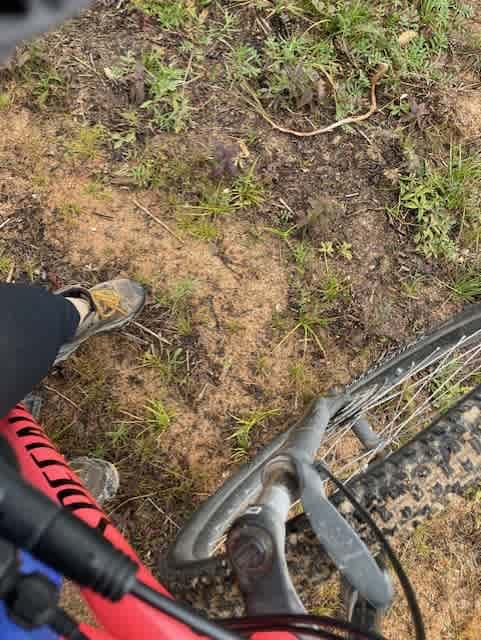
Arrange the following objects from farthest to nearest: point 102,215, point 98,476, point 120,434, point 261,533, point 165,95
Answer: point 165,95 < point 102,215 < point 120,434 < point 98,476 < point 261,533

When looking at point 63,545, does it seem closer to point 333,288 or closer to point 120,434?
point 120,434

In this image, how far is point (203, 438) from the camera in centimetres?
227

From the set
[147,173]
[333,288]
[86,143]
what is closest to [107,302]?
[147,173]

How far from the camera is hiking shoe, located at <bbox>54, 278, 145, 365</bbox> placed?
2.12m

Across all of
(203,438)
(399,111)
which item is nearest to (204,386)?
(203,438)

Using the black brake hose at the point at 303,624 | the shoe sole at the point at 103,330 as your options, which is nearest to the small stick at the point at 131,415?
the shoe sole at the point at 103,330

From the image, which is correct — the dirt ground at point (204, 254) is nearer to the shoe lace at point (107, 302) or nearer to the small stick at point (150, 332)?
the small stick at point (150, 332)

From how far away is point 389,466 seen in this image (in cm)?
135

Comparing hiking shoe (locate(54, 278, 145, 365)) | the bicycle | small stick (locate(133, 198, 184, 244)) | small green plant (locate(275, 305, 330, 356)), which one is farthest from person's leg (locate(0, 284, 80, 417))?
small green plant (locate(275, 305, 330, 356))

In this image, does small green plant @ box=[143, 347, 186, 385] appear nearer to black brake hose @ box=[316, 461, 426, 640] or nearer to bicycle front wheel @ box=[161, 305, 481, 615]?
bicycle front wheel @ box=[161, 305, 481, 615]

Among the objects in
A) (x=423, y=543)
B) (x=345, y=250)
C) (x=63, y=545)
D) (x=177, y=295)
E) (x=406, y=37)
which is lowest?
(x=423, y=543)

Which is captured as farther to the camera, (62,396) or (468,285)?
(468,285)

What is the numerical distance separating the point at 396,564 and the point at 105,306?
A: 4.65 feet

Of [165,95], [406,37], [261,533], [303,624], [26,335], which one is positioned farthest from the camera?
[406,37]
